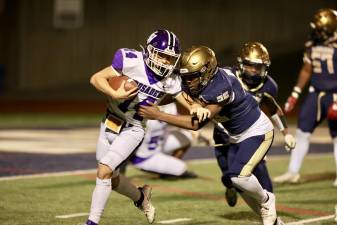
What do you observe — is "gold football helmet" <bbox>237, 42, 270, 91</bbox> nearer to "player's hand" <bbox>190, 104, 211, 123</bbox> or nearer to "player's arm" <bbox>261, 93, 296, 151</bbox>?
"player's arm" <bbox>261, 93, 296, 151</bbox>

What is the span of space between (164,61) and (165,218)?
63.4 inches

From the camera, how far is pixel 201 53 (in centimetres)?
584

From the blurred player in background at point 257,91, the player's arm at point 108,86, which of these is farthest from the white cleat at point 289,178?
the player's arm at point 108,86

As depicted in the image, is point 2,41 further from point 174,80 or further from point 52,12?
point 174,80

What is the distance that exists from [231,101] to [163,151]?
137 inches

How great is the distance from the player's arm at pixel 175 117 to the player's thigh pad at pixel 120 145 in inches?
13.7

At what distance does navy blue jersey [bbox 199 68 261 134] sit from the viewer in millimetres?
5867

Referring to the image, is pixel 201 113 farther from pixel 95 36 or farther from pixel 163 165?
pixel 95 36

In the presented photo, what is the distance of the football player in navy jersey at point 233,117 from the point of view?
581 centimetres

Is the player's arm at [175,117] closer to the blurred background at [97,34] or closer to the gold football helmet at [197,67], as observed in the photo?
the gold football helmet at [197,67]

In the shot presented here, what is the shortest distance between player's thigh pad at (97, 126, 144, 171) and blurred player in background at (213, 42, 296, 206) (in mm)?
1088

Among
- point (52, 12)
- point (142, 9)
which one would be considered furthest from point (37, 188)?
point (142, 9)

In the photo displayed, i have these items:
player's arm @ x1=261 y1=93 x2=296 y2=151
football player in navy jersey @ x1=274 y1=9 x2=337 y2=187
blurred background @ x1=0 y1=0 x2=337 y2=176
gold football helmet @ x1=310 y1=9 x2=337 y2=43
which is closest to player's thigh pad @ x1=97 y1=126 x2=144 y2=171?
player's arm @ x1=261 y1=93 x2=296 y2=151

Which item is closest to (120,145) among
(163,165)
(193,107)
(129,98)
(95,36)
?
(129,98)
